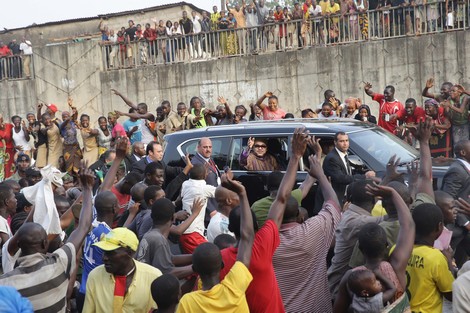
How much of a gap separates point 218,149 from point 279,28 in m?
10.1

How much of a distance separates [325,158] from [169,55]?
12.7 meters

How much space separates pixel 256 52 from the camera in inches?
832

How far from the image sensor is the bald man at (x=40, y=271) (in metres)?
5.69

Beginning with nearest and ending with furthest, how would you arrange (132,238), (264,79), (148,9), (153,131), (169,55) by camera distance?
(132,238) < (153,131) < (264,79) < (169,55) < (148,9)

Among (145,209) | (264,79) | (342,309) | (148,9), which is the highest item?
(148,9)

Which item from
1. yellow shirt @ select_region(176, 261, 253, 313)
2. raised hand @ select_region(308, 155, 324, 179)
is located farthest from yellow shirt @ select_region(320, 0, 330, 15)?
yellow shirt @ select_region(176, 261, 253, 313)

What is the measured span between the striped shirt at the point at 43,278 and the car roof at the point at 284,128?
5.44 meters

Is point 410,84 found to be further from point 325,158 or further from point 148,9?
point 148,9

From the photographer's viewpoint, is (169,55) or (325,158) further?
(169,55)

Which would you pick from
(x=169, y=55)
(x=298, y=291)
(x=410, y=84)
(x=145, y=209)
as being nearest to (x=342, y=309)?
(x=298, y=291)

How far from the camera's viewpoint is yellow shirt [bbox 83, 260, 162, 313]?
5.95 metres

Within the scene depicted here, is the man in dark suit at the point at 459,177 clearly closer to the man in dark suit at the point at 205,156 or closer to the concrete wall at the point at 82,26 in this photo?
the man in dark suit at the point at 205,156

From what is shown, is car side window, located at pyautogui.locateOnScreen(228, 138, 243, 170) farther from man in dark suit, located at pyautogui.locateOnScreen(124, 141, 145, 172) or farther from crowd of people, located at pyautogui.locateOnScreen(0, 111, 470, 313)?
crowd of people, located at pyautogui.locateOnScreen(0, 111, 470, 313)

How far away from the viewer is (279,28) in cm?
2086
